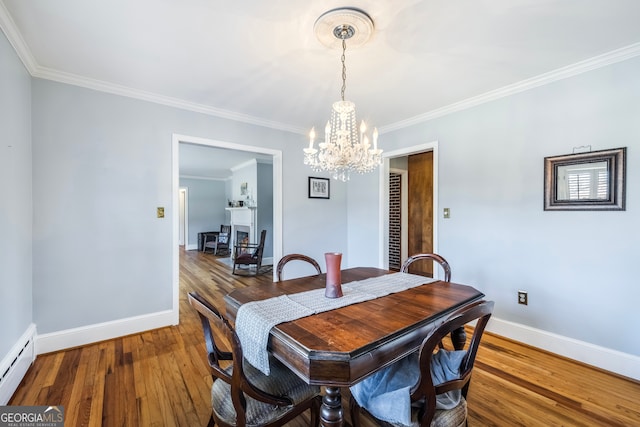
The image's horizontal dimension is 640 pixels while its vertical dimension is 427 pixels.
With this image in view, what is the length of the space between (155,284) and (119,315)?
15.4 inches

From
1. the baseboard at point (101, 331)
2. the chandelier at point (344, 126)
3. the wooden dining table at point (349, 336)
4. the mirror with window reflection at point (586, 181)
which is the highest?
the chandelier at point (344, 126)

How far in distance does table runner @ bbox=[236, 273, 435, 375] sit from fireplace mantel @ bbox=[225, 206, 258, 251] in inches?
193

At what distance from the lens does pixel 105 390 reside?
182 cm

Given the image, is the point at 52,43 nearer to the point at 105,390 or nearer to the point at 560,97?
the point at 105,390

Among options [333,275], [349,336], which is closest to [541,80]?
[333,275]

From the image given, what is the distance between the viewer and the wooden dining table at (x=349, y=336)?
952mm

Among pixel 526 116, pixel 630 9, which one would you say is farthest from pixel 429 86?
pixel 630 9

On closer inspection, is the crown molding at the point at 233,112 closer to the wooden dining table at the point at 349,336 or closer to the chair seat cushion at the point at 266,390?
the wooden dining table at the point at 349,336

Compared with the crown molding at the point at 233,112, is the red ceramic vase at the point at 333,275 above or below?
below

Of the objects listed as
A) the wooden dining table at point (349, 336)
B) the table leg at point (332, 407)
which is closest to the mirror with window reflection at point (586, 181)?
the wooden dining table at point (349, 336)

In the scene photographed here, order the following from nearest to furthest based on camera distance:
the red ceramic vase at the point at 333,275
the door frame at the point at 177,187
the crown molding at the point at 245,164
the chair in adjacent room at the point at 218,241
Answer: the red ceramic vase at the point at 333,275, the door frame at the point at 177,187, the crown molding at the point at 245,164, the chair in adjacent room at the point at 218,241

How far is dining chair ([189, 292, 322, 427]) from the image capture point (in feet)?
3.18

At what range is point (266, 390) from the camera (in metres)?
1.19

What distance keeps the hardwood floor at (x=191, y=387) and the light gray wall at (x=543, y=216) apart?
42 centimetres
